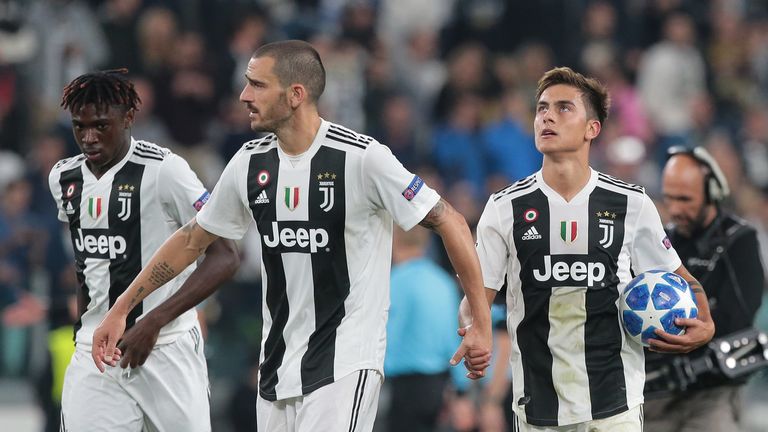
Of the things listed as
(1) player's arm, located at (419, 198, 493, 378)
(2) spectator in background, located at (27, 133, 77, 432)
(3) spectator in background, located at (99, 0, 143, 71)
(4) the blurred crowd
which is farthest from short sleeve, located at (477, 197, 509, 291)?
(3) spectator in background, located at (99, 0, 143, 71)

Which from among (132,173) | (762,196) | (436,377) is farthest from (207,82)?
(132,173)

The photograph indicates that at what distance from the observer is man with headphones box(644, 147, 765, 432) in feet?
25.4

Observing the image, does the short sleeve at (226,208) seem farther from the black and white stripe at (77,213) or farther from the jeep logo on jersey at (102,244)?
the black and white stripe at (77,213)

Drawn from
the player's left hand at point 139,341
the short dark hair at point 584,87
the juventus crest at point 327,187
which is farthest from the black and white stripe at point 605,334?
the player's left hand at point 139,341

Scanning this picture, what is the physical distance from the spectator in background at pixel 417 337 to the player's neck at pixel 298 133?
4094 millimetres

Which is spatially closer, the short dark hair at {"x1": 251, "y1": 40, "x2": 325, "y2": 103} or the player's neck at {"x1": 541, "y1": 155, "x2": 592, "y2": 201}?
the short dark hair at {"x1": 251, "y1": 40, "x2": 325, "y2": 103}

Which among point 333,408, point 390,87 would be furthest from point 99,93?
point 390,87

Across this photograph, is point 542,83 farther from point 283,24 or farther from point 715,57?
point 715,57

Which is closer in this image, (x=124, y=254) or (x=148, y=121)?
(x=124, y=254)

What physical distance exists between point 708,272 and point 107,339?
11.7ft

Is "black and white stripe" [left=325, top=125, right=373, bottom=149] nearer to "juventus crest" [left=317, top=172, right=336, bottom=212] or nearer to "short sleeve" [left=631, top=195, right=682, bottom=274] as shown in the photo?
"juventus crest" [left=317, top=172, right=336, bottom=212]

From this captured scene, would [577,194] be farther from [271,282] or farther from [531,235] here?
[271,282]

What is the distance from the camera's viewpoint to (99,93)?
6.79 m

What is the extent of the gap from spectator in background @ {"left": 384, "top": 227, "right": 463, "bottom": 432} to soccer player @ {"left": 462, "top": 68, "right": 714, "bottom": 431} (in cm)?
381
